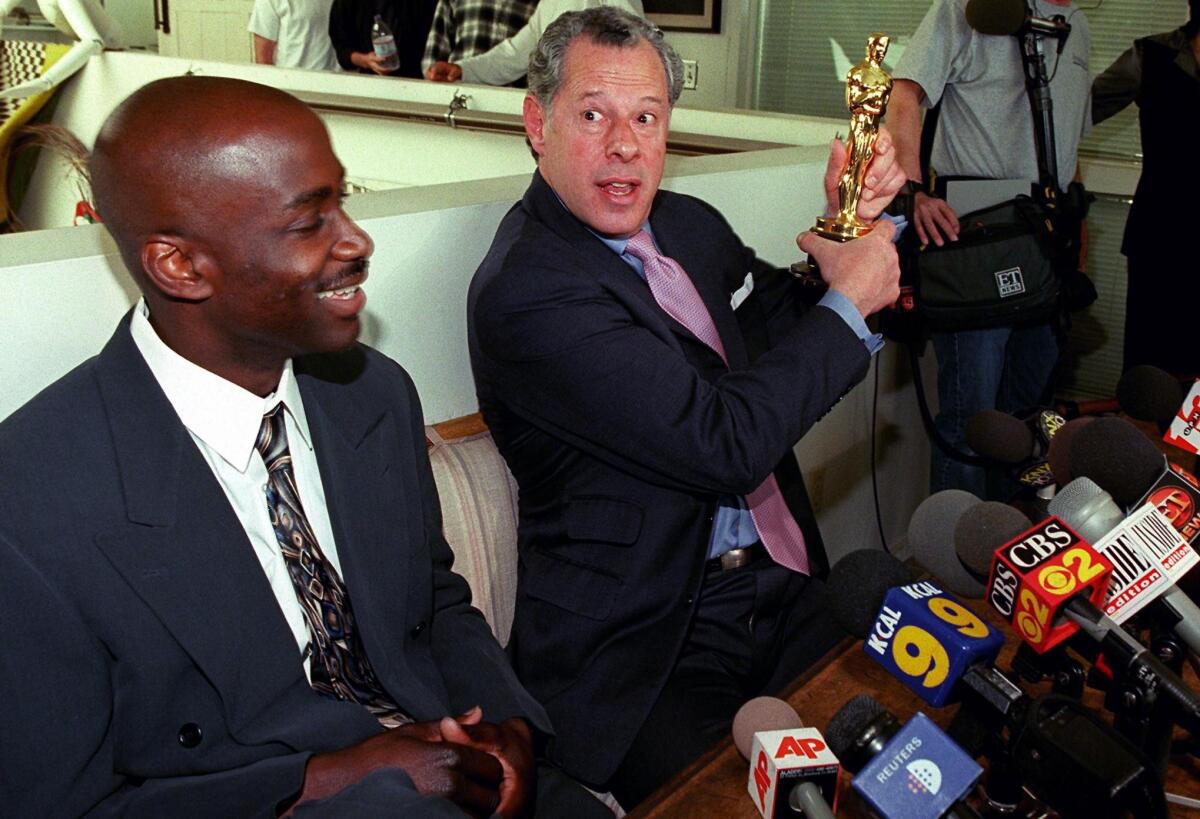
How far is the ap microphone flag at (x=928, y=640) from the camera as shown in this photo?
89cm

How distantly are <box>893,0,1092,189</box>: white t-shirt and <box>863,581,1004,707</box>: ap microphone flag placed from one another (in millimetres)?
1681

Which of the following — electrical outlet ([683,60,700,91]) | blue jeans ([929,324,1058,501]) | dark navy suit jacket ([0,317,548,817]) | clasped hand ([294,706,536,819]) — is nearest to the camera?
dark navy suit jacket ([0,317,548,817])

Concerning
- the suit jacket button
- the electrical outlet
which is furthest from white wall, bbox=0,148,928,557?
the electrical outlet

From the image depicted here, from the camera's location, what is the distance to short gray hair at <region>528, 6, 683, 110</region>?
143 cm

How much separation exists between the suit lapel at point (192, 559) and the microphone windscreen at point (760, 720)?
0.41 meters

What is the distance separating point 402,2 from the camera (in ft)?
15.1

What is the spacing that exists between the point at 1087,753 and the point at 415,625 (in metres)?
0.75

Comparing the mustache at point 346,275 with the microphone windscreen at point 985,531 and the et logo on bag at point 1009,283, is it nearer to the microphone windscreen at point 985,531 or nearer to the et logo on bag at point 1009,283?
the microphone windscreen at point 985,531

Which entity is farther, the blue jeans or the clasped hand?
the blue jeans

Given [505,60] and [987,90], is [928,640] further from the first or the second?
[505,60]

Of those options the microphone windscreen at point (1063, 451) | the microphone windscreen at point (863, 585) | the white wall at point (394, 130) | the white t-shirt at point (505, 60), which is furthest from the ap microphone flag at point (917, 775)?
the white t-shirt at point (505, 60)

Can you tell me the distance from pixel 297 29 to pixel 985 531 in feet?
14.7

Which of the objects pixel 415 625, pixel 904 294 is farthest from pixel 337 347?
pixel 904 294

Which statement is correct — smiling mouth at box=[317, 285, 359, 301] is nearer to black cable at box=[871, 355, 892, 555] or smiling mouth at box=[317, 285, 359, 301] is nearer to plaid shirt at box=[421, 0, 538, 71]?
black cable at box=[871, 355, 892, 555]
